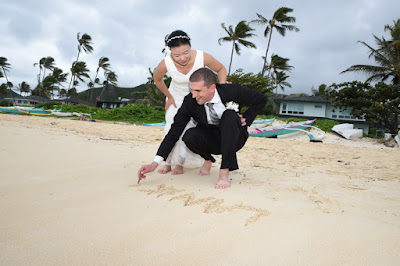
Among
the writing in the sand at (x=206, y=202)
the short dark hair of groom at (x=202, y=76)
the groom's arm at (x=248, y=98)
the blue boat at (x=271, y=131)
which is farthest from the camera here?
the blue boat at (x=271, y=131)

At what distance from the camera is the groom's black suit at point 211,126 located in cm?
197

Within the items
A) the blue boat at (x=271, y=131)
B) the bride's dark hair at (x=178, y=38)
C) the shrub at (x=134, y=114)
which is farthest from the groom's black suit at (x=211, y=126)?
the shrub at (x=134, y=114)

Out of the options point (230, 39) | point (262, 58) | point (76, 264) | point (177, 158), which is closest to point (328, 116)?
point (262, 58)

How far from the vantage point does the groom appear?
1.88 metres

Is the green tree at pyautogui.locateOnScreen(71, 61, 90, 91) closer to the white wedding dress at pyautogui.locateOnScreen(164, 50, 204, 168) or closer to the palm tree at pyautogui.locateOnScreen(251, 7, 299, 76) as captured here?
the palm tree at pyautogui.locateOnScreen(251, 7, 299, 76)

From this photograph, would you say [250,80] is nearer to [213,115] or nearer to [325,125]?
[325,125]

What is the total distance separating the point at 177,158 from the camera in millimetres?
2387

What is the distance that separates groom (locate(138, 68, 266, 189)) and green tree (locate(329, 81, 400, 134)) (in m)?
14.1

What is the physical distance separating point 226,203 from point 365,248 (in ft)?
2.18

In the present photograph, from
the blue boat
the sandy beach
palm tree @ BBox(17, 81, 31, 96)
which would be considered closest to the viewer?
the sandy beach

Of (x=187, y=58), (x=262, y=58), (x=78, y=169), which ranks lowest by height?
(x=78, y=169)

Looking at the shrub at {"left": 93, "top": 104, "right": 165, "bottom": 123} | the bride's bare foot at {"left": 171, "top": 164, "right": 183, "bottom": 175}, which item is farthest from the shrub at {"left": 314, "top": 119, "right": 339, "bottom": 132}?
the bride's bare foot at {"left": 171, "top": 164, "right": 183, "bottom": 175}

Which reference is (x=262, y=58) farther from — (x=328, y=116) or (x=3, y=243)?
(x=3, y=243)

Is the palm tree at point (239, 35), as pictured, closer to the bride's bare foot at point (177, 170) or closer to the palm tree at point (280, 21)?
the palm tree at point (280, 21)
